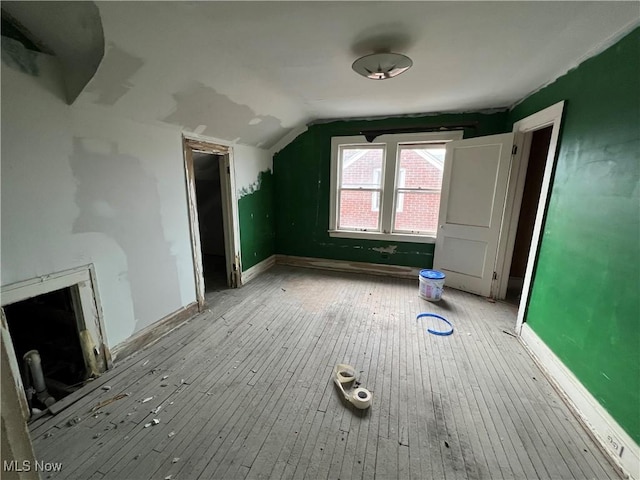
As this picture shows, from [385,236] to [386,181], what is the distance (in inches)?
32.3

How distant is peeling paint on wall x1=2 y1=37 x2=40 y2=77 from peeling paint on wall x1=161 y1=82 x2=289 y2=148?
2.59ft

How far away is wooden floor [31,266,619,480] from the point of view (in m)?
1.48

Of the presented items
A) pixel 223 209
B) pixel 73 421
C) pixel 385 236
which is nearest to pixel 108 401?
pixel 73 421

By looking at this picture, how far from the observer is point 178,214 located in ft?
9.02

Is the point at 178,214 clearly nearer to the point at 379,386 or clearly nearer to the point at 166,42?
the point at 166,42

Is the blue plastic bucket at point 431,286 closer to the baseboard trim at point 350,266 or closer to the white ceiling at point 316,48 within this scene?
the baseboard trim at point 350,266

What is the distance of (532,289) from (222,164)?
141 inches

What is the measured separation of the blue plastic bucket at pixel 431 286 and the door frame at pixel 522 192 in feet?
2.34

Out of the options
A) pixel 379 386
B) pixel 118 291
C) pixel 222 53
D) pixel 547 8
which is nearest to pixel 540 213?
pixel 547 8

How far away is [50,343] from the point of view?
2375 millimetres

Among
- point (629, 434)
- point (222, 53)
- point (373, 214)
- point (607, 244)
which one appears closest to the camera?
point (629, 434)

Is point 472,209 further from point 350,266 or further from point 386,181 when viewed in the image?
point 350,266

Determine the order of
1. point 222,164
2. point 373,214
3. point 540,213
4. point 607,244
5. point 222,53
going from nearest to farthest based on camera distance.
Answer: point 607,244
point 222,53
point 540,213
point 222,164
point 373,214

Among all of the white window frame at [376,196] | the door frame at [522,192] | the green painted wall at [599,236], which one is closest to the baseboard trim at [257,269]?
the white window frame at [376,196]
